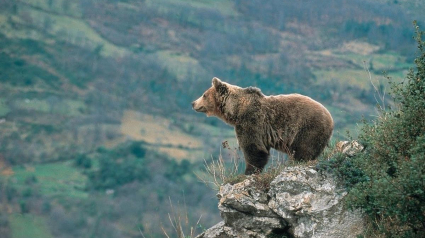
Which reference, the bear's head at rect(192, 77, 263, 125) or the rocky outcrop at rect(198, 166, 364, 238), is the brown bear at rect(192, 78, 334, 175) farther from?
the rocky outcrop at rect(198, 166, 364, 238)

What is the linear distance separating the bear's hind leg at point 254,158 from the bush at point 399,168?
2108 mm

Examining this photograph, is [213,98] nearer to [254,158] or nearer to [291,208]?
[254,158]

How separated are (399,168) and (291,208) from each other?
8.32 feet

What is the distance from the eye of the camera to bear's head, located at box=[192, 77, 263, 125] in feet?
47.3

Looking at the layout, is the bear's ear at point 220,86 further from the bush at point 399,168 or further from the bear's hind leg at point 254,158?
the bush at point 399,168

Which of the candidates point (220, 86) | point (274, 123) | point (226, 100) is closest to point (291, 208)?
point (274, 123)

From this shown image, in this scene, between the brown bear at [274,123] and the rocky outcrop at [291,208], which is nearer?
the rocky outcrop at [291,208]

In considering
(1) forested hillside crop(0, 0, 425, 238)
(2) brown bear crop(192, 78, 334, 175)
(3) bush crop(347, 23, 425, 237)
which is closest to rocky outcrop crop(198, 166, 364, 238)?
(3) bush crop(347, 23, 425, 237)

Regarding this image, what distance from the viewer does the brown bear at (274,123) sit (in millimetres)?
13305

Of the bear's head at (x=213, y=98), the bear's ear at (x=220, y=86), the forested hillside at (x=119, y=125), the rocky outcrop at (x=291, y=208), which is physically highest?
A: the bear's ear at (x=220, y=86)

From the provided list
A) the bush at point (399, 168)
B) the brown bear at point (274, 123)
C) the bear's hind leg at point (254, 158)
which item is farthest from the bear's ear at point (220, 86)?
the bush at point (399, 168)

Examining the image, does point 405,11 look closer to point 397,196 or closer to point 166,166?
point 166,166

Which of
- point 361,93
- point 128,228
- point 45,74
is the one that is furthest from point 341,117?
point 45,74

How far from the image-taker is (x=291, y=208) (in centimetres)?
1249
